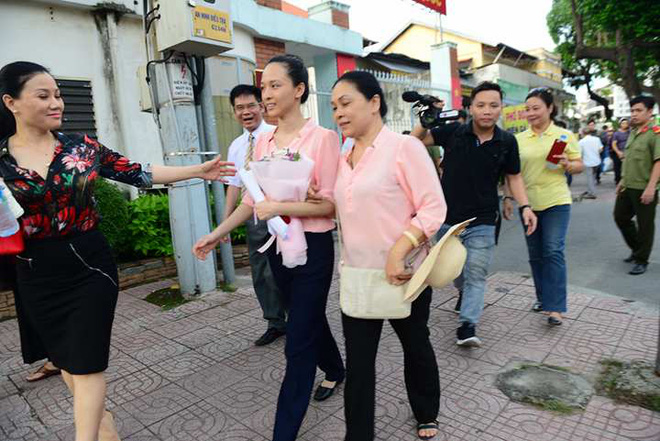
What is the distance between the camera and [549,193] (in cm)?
381

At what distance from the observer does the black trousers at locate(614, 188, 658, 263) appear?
5262mm

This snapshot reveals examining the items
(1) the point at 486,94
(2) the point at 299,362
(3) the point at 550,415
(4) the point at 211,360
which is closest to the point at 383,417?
(2) the point at 299,362

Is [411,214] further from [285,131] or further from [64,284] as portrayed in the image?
[64,284]

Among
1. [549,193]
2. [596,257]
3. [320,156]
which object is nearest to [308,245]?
[320,156]

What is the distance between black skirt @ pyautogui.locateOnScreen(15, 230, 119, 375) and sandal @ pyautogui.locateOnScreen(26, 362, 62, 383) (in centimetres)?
158

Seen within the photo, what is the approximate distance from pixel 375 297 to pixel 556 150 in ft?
7.92

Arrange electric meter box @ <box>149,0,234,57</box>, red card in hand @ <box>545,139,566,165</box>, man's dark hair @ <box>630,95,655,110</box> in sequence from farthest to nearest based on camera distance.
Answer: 1. man's dark hair @ <box>630,95,655,110</box>
2. electric meter box @ <box>149,0,234,57</box>
3. red card in hand @ <box>545,139,566,165</box>

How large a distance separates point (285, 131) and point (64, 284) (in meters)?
1.28

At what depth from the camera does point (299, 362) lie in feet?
7.78

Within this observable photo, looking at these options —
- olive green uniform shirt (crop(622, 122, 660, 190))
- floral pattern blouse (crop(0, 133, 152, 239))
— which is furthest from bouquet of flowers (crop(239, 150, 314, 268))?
olive green uniform shirt (crop(622, 122, 660, 190))

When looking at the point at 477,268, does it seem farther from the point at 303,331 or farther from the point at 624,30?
the point at 624,30

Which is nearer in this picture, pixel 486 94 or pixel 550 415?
→ pixel 550 415

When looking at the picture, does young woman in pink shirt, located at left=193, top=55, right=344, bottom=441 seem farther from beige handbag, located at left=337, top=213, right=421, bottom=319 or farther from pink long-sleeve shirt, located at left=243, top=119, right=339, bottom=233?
beige handbag, located at left=337, top=213, right=421, bottom=319

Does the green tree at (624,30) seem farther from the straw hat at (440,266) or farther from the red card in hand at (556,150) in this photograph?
the straw hat at (440,266)
